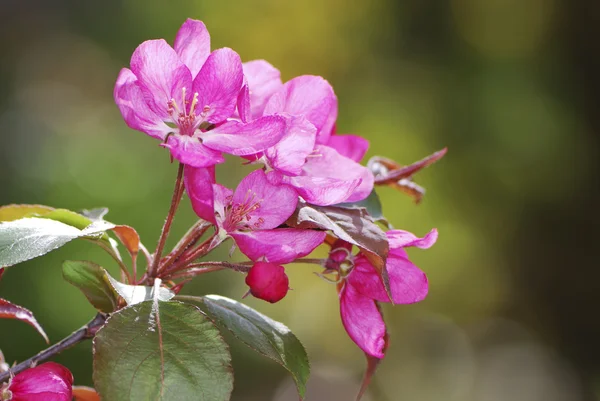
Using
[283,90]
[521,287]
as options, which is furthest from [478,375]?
[283,90]

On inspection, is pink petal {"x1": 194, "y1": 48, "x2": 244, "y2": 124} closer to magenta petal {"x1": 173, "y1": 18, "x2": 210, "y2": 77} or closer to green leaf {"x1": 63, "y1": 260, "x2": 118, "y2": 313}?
magenta petal {"x1": 173, "y1": 18, "x2": 210, "y2": 77}

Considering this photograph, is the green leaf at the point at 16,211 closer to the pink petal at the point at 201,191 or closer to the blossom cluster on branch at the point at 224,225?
the blossom cluster on branch at the point at 224,225

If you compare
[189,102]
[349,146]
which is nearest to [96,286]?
[189,102]

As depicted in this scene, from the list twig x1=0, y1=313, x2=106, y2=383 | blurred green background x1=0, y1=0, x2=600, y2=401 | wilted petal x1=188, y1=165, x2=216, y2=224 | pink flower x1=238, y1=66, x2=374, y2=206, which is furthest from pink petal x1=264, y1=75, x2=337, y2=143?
blurred green background x1=0, y1=0, x2=600, y2=401

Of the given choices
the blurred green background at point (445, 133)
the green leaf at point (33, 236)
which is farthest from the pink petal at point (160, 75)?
the blurred green background at point (445, 133)

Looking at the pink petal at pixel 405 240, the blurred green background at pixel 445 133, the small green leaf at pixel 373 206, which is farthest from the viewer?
the blurred green background at pixel 445 133

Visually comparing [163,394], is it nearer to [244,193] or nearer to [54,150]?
[244,193]

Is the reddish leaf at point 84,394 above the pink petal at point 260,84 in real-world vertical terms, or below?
below
